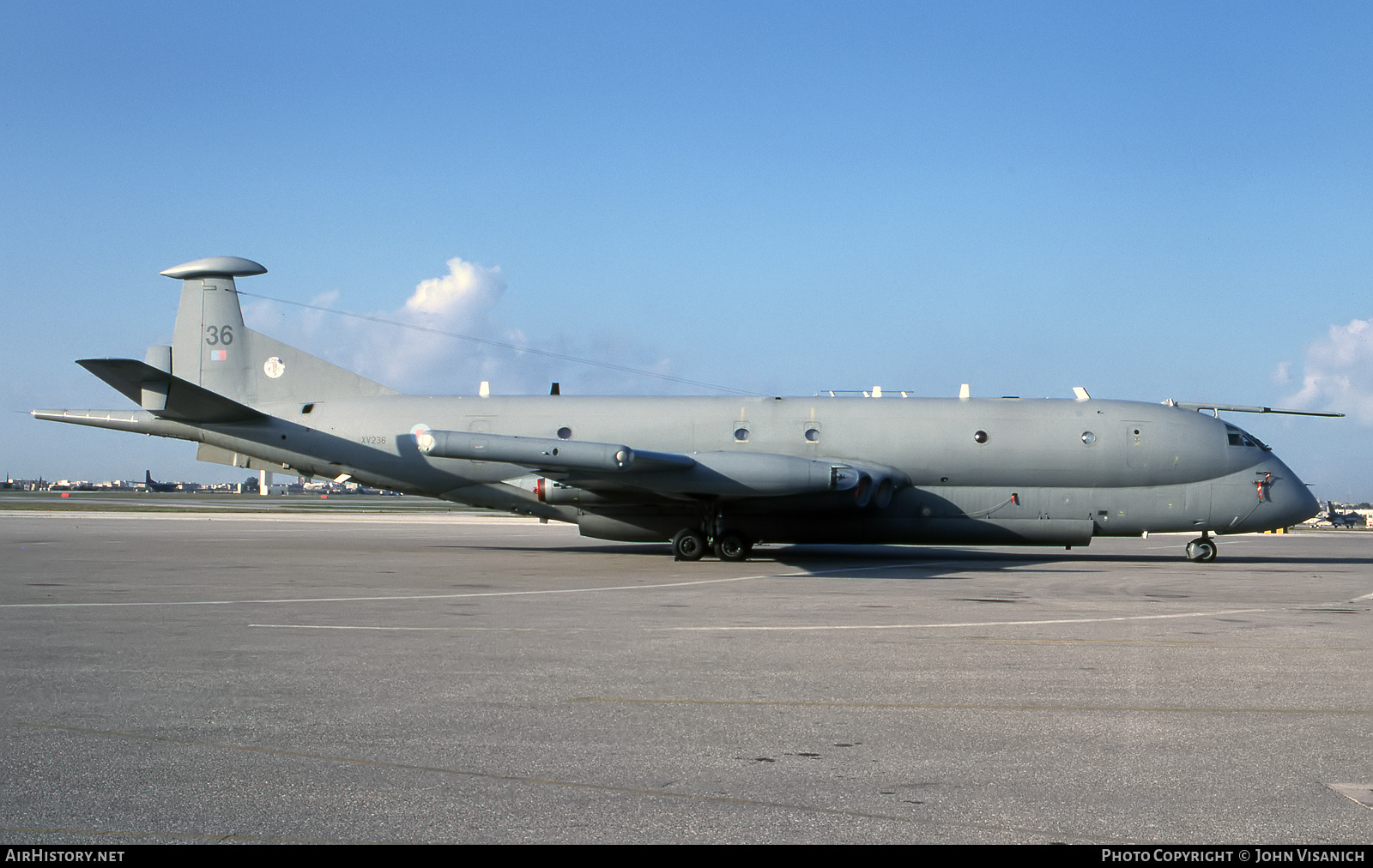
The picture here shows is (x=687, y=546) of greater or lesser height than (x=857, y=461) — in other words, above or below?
below

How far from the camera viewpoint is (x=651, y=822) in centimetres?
493

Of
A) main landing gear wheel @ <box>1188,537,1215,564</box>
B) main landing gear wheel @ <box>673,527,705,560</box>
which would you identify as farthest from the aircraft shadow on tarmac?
main landing gear wheel @ <box>673,527,705,560</box>

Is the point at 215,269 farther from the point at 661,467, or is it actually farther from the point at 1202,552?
the point at 1202,552

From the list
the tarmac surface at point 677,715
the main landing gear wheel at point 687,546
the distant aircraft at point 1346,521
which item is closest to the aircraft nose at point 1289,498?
the tarmac surface at point 677,715

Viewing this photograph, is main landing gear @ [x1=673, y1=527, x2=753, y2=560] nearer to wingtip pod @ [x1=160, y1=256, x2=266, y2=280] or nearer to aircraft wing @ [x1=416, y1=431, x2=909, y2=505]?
aircraft wing @ [x1=416, y1=431, x2=909, y2=505]

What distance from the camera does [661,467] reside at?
72.5 feet

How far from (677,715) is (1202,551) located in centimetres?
2083

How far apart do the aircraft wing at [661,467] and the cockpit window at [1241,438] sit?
8416mm

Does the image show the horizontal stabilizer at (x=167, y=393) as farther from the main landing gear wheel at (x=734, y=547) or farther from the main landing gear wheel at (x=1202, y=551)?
the main landing gear wheel at (x=1202, y=551)

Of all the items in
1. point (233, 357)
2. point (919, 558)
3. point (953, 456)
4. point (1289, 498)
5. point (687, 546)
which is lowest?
point (919, 558)

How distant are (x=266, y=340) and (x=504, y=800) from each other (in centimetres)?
2367

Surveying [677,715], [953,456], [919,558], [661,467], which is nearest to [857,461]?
[953,456]

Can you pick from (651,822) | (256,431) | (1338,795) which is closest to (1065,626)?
(1338,795)

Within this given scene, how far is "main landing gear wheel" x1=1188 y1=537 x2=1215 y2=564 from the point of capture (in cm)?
2455
